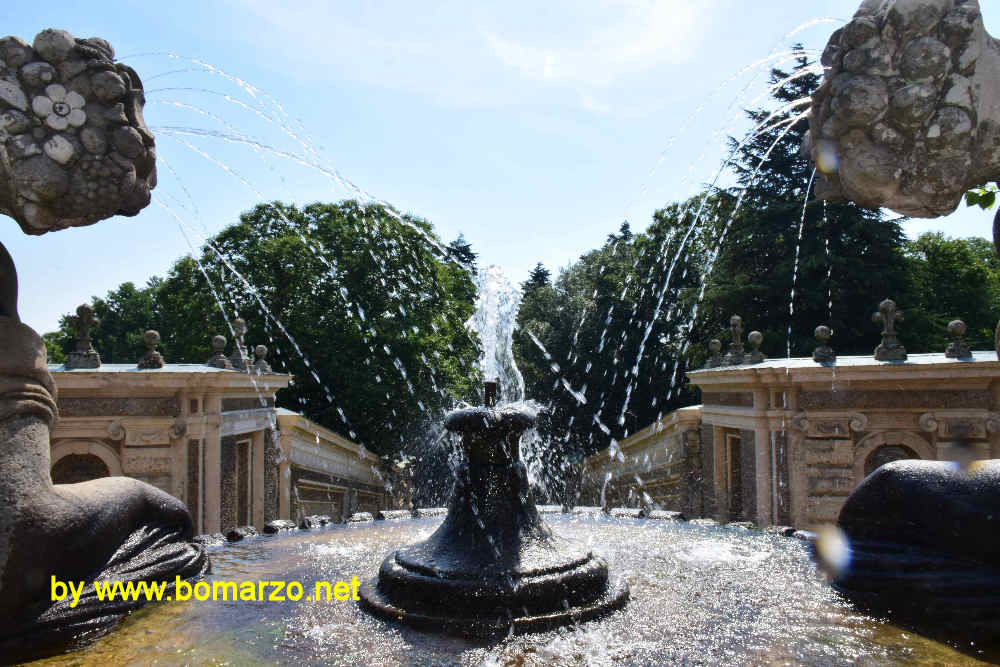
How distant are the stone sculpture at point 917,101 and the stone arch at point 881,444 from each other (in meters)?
8.85

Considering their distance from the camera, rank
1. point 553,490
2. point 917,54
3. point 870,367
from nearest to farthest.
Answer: point 917,54, point 870,367, point 553,490

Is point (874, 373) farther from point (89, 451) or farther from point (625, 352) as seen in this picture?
point (625, 352)

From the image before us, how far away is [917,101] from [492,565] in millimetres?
3844

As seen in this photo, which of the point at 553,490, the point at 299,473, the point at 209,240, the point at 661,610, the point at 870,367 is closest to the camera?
the point at 661,610

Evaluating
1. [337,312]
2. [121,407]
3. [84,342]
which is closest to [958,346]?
[121,407]

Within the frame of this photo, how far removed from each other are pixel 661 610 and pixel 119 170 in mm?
4380

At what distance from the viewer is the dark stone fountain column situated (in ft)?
14.0

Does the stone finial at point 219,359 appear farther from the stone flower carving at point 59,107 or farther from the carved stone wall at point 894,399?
the carved stone wall at point 894,399

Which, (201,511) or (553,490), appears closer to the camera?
(201,511)

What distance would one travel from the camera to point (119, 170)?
13.9 feet

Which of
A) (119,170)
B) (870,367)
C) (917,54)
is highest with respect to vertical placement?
(917,54)

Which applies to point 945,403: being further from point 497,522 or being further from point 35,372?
point 35,372

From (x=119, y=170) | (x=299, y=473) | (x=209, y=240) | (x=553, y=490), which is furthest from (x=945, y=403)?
(x=209, y=240)

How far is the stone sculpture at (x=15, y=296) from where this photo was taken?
3721 mm
